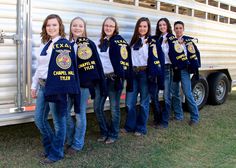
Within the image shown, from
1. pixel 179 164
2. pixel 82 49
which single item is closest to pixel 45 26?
pixel 82 49

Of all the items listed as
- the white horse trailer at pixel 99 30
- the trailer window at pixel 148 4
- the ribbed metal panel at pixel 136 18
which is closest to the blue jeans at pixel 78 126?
the white horse trailer at pixel 99 30

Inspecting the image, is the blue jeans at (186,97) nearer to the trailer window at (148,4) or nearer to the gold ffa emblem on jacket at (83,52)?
the trailer window at (148,4)

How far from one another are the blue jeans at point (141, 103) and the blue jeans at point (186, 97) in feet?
3.30

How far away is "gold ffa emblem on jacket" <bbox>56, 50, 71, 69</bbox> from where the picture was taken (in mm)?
3744

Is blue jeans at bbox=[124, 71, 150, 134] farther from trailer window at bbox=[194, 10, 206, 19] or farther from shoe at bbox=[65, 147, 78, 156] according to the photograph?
trailer window at bbox=[194, 10, 206, 19]

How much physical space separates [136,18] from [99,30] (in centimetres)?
74

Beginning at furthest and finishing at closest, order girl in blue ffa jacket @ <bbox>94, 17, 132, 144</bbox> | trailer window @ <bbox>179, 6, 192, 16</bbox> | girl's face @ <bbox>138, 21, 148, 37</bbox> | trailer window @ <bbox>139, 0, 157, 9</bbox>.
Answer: trailer window @ <bbox>179, 6, 192, 16</bbox> < trailer window @ <bbox>139, 0, 157, 9</bbox> < girl's face @ <bbox>138, 21, 148, 37</bbox> < girl in blue ffa jacket @ <bbox>94, 17, 132, 144</bbox>

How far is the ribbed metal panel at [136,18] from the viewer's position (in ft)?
13.6

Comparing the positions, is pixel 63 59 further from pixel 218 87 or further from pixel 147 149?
pixel 218 87

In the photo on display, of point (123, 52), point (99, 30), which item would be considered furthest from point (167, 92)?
point (99, 30)

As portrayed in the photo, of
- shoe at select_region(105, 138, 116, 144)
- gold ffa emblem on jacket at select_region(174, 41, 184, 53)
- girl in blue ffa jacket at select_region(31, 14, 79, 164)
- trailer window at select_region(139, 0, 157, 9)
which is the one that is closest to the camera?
girl in blue ffa jacket at select_region(31, 14, 79, 164)

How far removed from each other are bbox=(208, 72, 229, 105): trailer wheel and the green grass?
151 centimetres

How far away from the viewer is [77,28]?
13.5 ft

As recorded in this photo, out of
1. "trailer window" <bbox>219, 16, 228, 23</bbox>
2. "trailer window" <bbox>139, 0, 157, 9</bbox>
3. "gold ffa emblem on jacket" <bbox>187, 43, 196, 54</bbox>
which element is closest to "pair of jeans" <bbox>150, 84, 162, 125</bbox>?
"gold ffa emblem on jacket" <bbox>187, 43, 196, 54</bbox>
